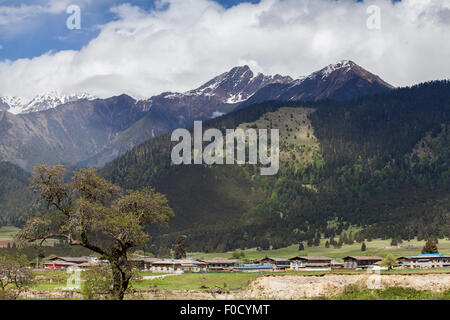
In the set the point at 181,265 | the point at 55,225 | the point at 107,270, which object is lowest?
the point at 181,265

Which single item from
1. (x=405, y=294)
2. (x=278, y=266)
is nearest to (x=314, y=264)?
(x=278, y=266)

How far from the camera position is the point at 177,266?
168750mm

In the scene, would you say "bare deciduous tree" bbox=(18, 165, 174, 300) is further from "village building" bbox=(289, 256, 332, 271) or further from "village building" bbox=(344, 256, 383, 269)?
"village building" bbox=(344, 256, 383, 269)

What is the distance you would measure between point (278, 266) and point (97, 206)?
129m

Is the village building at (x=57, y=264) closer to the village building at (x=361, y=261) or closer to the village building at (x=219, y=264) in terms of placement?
the village building at (x=219, y=264)

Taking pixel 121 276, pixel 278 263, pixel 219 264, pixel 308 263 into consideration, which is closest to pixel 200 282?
pixel 308 263

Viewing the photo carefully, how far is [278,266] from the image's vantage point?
163m

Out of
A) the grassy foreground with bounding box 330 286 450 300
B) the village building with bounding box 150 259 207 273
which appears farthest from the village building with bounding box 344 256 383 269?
the grassy foreground with bounding box 330 286 450 300

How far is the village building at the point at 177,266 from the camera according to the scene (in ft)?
541

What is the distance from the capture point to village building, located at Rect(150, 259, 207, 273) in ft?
541

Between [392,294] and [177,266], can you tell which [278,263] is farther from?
[392,294]
